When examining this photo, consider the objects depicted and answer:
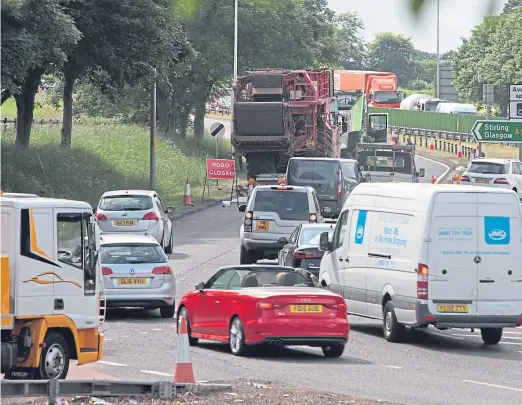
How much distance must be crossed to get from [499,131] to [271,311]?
90.9ft

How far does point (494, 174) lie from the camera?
50406 mm

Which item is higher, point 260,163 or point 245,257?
point 260,163

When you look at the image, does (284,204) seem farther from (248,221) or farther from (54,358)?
(54,358)

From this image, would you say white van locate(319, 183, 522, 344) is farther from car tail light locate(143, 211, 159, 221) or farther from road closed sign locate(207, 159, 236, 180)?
road closed sign locate(207, 159, 236, 180)

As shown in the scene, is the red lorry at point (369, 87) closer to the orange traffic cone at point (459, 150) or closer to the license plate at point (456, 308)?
the orange traffic cone at point (459, 150)

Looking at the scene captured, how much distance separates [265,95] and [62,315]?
33149 mm

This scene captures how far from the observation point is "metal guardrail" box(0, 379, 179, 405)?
12.1 metres

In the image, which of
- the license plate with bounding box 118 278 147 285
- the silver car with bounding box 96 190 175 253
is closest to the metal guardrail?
the license plate with bounding box 118 278 147 285

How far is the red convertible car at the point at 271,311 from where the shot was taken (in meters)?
17.0

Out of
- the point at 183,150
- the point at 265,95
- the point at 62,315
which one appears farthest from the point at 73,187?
the point at 62,315

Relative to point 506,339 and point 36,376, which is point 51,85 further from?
point 36,376

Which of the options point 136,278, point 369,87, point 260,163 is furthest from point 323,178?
point 369,87

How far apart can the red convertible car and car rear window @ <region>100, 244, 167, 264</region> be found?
4302 millimetres

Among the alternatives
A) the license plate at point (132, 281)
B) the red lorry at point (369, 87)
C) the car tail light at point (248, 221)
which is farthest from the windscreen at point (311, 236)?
the red lorry at point (369, 87)
